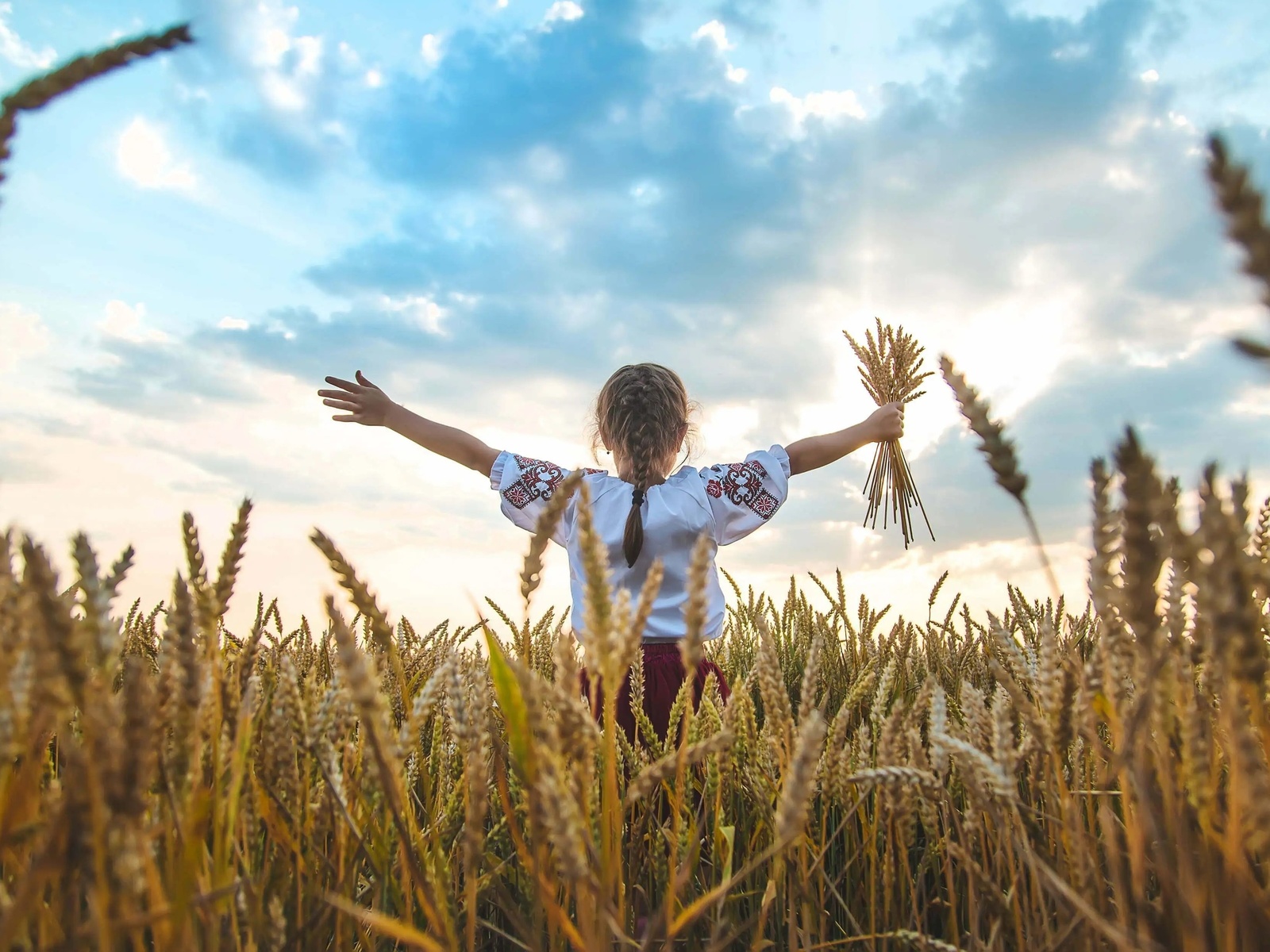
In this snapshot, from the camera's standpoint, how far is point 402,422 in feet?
11.1

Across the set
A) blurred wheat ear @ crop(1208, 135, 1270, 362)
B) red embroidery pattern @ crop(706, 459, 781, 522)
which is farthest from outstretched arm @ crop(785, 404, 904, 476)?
blurred wheat ear @ crop(1208, 135, 1270, 362)

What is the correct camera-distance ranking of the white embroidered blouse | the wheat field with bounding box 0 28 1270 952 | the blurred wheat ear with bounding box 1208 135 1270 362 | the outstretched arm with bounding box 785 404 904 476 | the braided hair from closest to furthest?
1. the blurred wheat ear with bounding box 1208 135 1270 362
2. the wheat field with bounding box 0 28 1270 952
3. the white embroidered blouse
4. the braided hair
5. the outstretched arm with bounding box 785 404 904 476

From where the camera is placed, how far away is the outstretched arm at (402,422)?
3.27 m

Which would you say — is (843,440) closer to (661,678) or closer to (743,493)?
(743,493)

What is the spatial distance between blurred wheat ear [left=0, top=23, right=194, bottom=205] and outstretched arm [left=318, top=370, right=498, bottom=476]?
104 inches

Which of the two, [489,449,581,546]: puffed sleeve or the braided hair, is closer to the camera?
[489,449,581,546]: puffed sleeve

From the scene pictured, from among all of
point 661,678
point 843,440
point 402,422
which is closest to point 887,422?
point 843,440

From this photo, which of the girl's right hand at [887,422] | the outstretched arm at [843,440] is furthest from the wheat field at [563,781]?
the girl's right hand at [887,422]

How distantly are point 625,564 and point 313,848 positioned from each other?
7.49 feet

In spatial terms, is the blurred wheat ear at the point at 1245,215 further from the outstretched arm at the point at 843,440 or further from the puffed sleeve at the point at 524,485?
the outstretched arm at the point at 843,440

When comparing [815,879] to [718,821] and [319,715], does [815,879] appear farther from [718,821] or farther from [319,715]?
[319,715]

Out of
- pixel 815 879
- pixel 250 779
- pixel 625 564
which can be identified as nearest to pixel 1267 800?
pixel 815 879

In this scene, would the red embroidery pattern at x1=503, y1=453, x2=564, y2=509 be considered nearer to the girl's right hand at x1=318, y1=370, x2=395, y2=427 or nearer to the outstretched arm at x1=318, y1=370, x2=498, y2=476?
the outstretched arm at x1=318, y1=370, x2=498, y2=476

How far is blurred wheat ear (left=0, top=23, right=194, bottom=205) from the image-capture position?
0.61 metres
